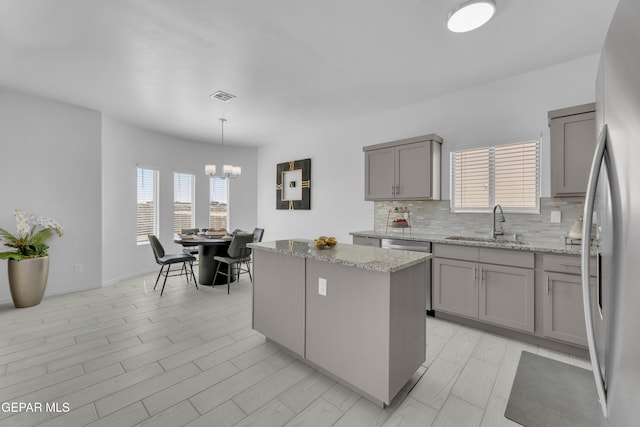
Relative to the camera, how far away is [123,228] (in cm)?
496

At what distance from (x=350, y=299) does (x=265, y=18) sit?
2310mm

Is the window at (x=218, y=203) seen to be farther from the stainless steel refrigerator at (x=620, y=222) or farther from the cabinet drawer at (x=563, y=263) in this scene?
the stainless steel refrigerator at (x=620, y=222)

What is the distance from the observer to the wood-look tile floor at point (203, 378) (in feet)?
5.66

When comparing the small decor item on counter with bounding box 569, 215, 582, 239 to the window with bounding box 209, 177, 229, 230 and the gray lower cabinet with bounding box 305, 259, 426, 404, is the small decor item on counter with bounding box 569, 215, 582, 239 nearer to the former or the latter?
the gray lower cabinet with bounding box 305, 259, 426, 404

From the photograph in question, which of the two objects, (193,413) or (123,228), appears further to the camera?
(123,228)

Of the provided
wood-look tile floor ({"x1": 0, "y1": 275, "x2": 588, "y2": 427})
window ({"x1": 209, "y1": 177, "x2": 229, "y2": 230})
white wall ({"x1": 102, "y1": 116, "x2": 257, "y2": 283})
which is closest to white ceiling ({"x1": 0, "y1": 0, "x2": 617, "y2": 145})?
white wall ({"x1": 102, "y1": 116, "x2": 257, "y2": 283})

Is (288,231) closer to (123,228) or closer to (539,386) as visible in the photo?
(123,228)

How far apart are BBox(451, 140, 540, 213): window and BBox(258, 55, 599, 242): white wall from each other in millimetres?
101

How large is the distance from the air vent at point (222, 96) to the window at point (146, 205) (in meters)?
2.59

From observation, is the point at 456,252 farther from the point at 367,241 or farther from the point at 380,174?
the point at 380,174

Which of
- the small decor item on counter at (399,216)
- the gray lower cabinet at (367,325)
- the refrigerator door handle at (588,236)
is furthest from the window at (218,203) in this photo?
the refrigerator door handle at (588,236)

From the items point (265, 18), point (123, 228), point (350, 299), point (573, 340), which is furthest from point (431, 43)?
point (123, 228)

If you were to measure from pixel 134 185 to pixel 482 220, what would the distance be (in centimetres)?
571

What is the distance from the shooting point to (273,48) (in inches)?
106
